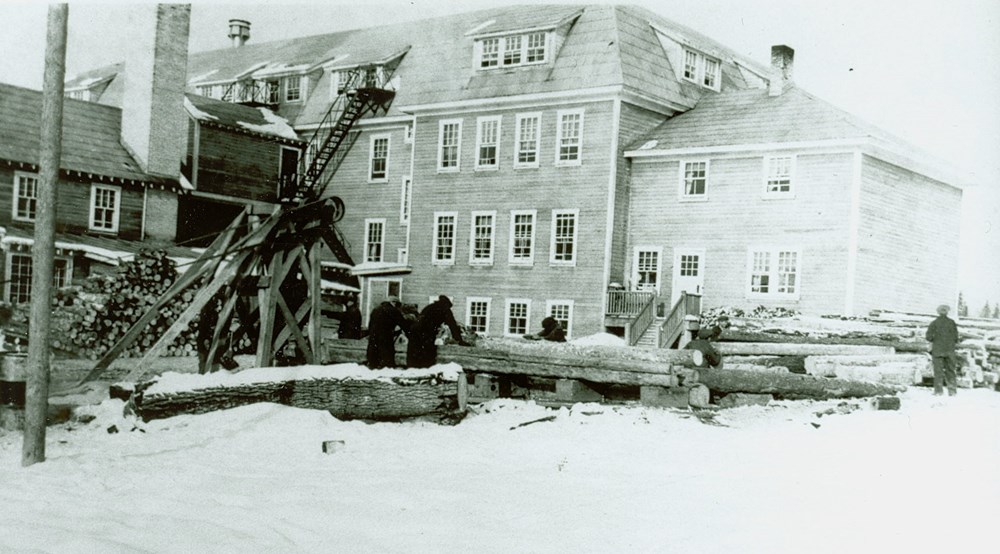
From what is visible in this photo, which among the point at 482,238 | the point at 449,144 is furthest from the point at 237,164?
the point at 482,238

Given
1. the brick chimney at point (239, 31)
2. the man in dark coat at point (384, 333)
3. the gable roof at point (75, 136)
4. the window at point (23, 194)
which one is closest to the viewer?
the man in dark coat at point (384, 333)

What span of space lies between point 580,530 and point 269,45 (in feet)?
141

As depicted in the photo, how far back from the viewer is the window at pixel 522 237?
3164 cm

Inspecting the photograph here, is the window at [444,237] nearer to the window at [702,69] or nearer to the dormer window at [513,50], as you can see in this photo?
the dormer window at [513,50]

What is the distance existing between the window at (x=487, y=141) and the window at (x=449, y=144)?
800mm

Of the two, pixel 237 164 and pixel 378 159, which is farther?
pixel 378 159

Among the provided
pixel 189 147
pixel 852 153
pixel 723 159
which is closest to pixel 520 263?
pixel 723 159

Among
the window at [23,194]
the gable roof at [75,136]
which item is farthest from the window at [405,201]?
the window at [23,194]

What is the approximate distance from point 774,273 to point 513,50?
39.4 feet

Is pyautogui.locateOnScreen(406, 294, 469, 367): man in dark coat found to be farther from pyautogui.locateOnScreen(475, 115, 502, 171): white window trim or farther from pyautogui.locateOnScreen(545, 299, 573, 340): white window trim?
pyautogui.locateOnScreen(475, 115, 502, 171): white window trim

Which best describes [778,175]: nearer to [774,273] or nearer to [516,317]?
[774,273]

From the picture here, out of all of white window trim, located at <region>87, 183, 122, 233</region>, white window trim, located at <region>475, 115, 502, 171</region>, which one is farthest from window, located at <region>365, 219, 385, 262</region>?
white window trim, located at <region>87, 183, 122, 233</region>

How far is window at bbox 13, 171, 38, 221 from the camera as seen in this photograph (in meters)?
26.5

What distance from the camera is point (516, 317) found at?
104 feet
